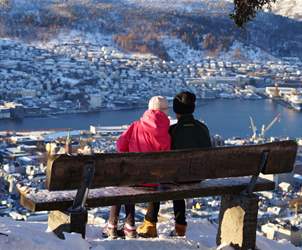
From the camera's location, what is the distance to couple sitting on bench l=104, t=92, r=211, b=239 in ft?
5.13

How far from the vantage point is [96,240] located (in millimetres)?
1491

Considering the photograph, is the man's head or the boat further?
the boat

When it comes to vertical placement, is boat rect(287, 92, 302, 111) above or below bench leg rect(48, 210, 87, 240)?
below

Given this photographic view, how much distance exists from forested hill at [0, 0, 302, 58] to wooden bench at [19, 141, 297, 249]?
119 ft

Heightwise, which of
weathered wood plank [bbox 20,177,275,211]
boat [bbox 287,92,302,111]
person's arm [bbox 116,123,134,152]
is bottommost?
boat [bbox 287,92,302,111]

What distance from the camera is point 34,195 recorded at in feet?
4.52

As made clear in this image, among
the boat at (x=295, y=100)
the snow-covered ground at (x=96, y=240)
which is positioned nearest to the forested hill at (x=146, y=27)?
the boat at (x=295, y=100)

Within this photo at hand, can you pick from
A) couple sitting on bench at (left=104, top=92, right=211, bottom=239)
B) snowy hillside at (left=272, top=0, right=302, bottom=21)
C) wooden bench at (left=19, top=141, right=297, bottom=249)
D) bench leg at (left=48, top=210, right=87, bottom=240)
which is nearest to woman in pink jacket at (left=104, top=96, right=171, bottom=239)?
couple sitting on bench at (left=104, top=92, right=211, bottom=239)

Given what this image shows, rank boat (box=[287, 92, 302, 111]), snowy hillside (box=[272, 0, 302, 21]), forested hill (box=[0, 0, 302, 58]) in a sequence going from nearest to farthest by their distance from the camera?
boat (box=[287, 92, 302, 111])
forested hill (box=[0, 0, 302, 58])
snowy hillside (box=[272, 0, 302, 21])

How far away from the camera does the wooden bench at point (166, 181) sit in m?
1.32

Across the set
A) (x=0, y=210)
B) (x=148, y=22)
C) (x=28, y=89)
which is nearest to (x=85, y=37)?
(x=148, y=22)

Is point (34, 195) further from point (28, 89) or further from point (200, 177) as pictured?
point (28, 89)

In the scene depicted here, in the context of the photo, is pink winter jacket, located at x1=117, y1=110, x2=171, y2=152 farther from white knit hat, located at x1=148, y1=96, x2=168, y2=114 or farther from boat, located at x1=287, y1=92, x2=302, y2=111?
boat, located at x1=287, y1=92, x2=302, y2=111

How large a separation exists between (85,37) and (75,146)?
83.5 feet
